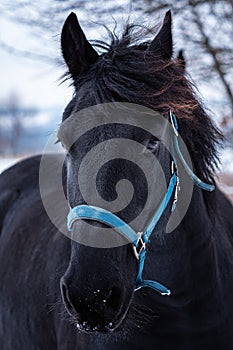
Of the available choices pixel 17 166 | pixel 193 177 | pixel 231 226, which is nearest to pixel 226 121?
pixel 17 166

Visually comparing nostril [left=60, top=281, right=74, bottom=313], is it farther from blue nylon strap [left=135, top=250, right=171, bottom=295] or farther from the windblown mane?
the windblown mane

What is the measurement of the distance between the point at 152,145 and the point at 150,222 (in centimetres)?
31

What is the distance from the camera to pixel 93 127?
244 centimetres

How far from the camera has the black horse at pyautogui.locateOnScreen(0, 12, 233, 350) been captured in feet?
7.38

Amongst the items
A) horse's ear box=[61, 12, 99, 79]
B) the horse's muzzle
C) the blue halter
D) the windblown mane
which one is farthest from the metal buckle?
horse's ear box=[61, 12, 99, 79]

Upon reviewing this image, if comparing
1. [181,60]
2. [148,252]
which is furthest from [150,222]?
[181,60]

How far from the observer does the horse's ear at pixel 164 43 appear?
2.79 meters

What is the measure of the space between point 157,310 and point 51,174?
176 centimetres

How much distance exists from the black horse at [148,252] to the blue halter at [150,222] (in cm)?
3

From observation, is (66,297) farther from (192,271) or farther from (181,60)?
(181,60)

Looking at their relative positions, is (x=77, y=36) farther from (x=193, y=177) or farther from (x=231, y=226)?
(x=231, y=226)

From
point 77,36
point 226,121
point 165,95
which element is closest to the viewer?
point 165,95

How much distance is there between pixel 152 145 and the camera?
8.23 ft

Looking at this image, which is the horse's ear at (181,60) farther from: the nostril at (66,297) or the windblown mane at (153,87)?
the nostril at (66,297)
